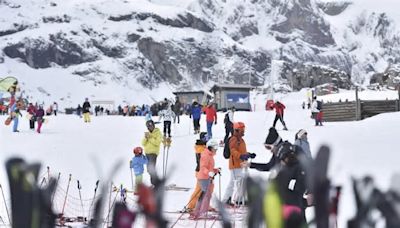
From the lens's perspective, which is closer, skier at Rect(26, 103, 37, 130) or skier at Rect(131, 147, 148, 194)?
skier at Rect(131, 147, 148, 194)

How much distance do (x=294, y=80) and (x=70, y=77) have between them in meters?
78.0

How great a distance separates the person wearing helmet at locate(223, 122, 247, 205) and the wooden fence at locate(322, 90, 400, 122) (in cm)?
2084

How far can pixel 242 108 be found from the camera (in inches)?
2143

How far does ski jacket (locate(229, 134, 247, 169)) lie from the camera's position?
1012 cm

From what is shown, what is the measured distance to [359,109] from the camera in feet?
98.7

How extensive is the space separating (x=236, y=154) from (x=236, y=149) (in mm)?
87

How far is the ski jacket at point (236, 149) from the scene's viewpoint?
399 inches

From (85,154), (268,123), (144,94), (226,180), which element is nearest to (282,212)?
(226,180)

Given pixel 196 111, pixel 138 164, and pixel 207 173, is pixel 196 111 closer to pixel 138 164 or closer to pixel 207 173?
pixel 138 164

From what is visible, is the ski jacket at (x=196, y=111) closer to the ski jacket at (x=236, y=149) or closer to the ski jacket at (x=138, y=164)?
the ski jacket at (x=138, y=164)

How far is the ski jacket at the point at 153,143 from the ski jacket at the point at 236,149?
2.60m

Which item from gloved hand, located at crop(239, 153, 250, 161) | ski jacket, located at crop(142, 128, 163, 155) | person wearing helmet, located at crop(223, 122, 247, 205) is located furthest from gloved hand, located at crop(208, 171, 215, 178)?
ski jacket, located at crop(142, 128, 163, 155)

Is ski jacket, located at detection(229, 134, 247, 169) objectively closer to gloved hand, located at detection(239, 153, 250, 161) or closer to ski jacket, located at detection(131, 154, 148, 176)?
gloved hand, located at detection(239, 153, 250, 161)

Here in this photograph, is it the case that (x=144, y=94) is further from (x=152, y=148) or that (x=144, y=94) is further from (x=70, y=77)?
(x=152, y=148)
